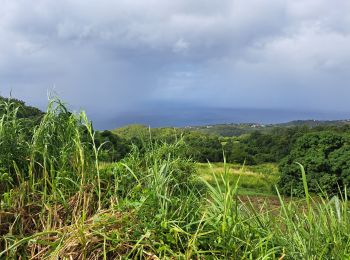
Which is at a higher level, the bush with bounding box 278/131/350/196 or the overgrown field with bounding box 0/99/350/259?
the overgrown field with bounding box 0/99/350/259

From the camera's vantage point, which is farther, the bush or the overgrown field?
the bush

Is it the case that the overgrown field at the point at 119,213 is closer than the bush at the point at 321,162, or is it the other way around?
the overgrown field at the point at 119,213

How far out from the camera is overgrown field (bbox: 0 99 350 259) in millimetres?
2316

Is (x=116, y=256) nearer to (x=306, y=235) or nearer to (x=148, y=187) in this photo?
(x=148, y=187)

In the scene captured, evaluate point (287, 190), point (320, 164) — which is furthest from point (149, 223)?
point (320, 164)

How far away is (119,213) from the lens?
8.24 feet

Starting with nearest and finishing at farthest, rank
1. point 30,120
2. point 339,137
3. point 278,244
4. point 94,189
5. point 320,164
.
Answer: point 278,244 → point 94,189 → point 30,120 → point 320,164 → point 339,137

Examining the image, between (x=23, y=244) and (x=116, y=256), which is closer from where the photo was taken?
(x=116, y=256)

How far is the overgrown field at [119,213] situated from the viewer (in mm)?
2316

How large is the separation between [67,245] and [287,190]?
44.8 ft

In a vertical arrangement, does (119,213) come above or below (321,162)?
above

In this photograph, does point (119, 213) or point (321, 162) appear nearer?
point (119, 213)

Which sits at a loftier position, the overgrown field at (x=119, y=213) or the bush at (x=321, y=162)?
the overgrown field at (x=119, y=213)

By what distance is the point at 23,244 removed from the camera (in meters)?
2.54
